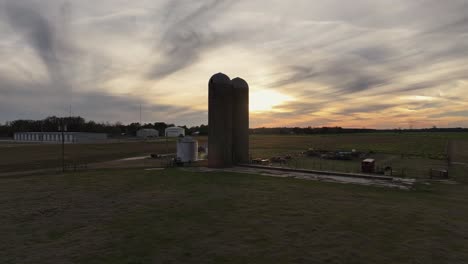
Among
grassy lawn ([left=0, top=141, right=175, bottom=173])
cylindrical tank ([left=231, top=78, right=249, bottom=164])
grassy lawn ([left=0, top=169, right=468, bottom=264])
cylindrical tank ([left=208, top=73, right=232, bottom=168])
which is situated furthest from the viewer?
grassy lawn ([left=0, top=141, right=175, bottom=173])

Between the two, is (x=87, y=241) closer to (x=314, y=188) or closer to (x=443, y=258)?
(x=443, y=258)

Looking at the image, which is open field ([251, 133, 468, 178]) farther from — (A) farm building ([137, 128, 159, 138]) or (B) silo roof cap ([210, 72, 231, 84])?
(A) farm building ([137, 128, 159, 138])

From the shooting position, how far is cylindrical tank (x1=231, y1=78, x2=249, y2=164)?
111 ft

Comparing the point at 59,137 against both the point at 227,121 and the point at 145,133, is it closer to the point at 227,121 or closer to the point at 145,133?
the point at 145,133

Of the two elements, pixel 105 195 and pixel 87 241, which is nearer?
pixel 87 241

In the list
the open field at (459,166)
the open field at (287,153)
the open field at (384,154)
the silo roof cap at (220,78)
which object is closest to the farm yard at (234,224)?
the open field at (459,166)

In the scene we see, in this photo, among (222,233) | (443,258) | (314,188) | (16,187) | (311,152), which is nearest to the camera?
(443,258)

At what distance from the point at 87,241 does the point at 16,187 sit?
1604 centimetres

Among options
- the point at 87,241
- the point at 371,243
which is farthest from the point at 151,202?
the point at 371,243

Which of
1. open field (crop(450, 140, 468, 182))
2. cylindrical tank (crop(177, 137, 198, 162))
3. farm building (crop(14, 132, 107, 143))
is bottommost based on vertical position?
open field (crop(450, 140, 468, 182))

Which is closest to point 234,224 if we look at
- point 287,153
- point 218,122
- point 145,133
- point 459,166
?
point 218,122

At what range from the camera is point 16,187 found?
21.7 metres

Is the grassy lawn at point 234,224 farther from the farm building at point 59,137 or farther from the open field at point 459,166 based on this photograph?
the farm building at point 59,137

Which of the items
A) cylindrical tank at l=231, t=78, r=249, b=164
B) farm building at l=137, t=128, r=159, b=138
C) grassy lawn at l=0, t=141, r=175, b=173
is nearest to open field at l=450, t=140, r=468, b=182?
cylindrical tank at l=231, t=78, r=249, b=164
